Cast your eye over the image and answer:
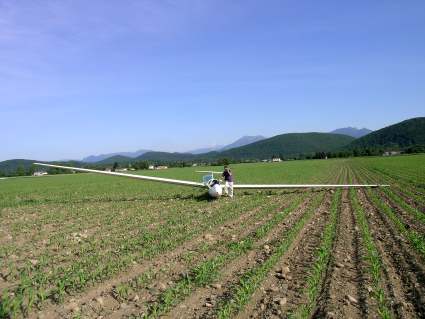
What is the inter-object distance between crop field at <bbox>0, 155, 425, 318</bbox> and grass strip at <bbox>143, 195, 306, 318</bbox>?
0.02 meters

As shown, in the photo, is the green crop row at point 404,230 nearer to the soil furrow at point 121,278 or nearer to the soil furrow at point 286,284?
the soil furrow at point 286,284

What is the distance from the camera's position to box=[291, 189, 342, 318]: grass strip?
595 cm

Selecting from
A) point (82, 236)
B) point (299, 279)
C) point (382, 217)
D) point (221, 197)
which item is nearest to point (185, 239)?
point (82, 236)

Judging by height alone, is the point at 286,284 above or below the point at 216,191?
below

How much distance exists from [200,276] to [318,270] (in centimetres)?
228

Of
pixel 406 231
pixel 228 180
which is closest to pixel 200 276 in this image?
pixel 406 231

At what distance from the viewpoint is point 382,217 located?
13.3m

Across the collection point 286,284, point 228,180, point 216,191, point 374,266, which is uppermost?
point 228,180

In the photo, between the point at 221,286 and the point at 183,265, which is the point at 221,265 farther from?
the point at 221,286

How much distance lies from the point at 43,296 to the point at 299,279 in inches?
178

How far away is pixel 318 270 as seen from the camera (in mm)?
7633

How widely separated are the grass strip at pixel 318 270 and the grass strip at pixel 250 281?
812 millimetres

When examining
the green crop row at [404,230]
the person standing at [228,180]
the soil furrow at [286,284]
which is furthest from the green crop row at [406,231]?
the person standing at [228,180]

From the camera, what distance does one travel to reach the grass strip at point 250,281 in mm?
6031
